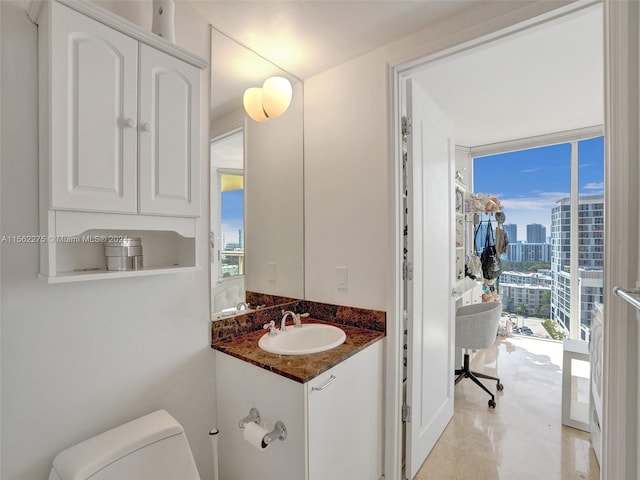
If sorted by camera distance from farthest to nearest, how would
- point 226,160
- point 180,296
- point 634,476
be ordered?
point 226,160 → point 180,296 → point 634,476

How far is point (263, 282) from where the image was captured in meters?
1.87

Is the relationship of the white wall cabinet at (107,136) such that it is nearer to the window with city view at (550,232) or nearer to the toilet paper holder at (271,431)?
the toilet paper holder at (271,431)

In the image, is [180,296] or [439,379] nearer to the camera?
[180,296]

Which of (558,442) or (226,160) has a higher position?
(226,160)

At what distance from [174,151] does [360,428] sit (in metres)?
1.51

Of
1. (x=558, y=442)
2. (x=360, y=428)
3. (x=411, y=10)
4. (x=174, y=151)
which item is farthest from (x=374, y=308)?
(x=558, y=442)

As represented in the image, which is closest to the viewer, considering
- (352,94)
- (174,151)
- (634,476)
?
(634,476)

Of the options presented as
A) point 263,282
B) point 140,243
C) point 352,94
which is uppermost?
point 352,94

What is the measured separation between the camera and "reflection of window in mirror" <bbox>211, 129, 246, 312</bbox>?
1.54 metres

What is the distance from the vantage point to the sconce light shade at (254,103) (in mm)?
1690

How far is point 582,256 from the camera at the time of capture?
11.1 feet

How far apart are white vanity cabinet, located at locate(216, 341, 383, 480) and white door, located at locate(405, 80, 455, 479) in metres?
0.25

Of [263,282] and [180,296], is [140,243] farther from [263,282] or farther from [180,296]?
[263,282]

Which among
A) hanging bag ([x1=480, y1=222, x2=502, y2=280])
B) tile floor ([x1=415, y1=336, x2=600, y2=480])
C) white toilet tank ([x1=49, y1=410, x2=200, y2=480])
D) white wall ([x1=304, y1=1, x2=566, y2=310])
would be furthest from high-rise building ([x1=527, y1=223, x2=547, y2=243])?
white toilet tank ([x1=49, y1=410, x2=200, y2=480])
